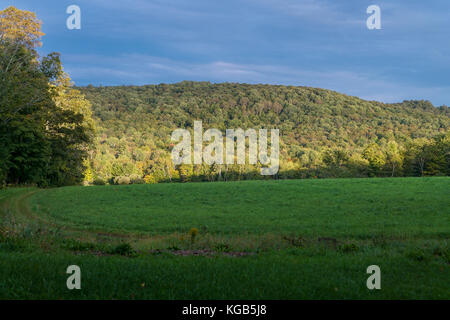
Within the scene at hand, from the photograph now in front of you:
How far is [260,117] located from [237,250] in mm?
146006

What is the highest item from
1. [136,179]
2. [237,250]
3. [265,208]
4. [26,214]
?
[237,250]

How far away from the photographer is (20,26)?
101 feet

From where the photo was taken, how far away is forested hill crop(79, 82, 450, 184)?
99250 mm

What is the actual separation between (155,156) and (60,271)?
8778cm

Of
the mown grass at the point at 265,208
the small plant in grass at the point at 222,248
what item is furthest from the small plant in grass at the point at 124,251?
the mown grass at the point at 265,208

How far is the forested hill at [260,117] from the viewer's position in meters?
99.2

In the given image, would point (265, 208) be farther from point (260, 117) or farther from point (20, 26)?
point (260, 117)

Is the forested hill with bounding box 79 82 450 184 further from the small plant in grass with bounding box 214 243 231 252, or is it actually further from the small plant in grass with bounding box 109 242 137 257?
the small plant in grass with bounding box 109 242 137 257

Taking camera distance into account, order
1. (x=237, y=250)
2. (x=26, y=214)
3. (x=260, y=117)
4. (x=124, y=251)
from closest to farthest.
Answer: (x=124, y=251) → (x=237, y=250) → (x=26, y=214) → (x=260, y=117)

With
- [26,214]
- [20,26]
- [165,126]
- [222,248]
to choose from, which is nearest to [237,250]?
[222,248]

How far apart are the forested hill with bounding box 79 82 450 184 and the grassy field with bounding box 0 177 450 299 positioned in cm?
6218

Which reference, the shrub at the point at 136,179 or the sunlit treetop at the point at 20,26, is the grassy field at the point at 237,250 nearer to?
the sunlit treetop at the point at 20,26
